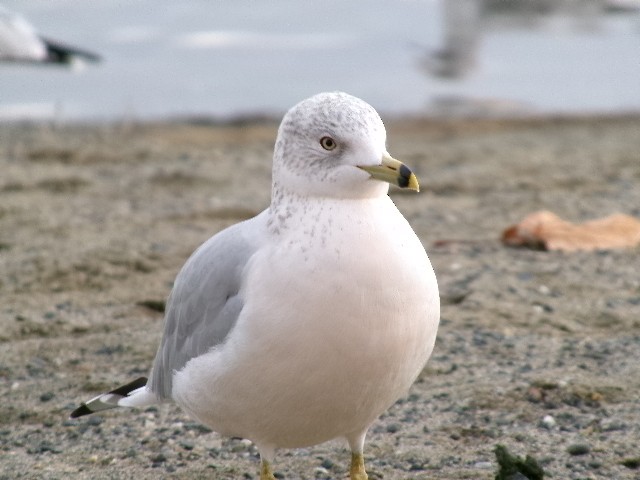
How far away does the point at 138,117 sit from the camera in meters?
9.81

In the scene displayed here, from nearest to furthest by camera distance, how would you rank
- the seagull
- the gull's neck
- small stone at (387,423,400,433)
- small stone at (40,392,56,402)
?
1. the gull's neck
2. small stone at (387,423,400,433)
3. small stone at (40,392,56,402)
4. the seagull

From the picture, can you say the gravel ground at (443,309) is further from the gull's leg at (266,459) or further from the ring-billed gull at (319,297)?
the ring-billed gull at (319,297)

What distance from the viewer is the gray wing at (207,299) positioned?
9.59 feet

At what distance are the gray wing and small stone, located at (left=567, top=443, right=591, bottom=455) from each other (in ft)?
3.77

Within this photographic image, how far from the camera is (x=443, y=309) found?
4.78 metres

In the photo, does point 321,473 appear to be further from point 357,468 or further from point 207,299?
point 207,299

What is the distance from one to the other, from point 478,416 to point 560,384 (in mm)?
347

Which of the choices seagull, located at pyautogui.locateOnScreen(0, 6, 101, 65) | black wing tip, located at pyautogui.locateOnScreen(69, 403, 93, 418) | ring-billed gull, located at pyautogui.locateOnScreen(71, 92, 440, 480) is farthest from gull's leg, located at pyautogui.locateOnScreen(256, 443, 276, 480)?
seagull, located at pyautogui.locateOnScreen(0, 6, 101, 65)

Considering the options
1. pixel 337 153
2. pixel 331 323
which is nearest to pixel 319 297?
pixel 331 323

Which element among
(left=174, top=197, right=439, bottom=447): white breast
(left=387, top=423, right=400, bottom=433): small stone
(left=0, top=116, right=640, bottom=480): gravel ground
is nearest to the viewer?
(left=174, top=197, right=439, bottom=447): white breast

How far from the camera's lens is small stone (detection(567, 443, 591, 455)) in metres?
3.41

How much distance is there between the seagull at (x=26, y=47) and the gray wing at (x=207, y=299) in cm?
701

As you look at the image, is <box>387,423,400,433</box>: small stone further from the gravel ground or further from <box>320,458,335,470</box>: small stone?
<box>320,458,335,470</box>: small stone

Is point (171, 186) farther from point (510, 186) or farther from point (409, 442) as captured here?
point (409, 442)
